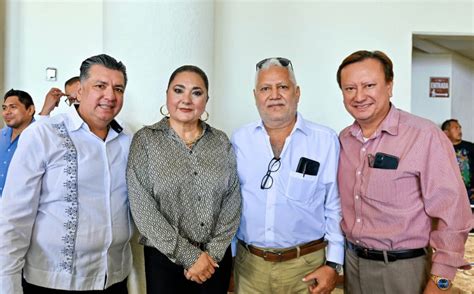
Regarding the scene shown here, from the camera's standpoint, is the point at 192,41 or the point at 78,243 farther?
the point at 192,41

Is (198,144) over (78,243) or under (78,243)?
over

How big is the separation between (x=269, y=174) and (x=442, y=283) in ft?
2.68

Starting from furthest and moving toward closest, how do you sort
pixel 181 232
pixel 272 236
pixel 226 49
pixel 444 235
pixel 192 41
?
1. pixel 226 49
2. pixel 192 41
3. pixel 272 236
4. pixel 181 232
5. pixel 444 235

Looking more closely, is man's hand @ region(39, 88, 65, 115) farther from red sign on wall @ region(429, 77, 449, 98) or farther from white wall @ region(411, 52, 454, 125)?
red sign on wall @ region(429, 77, 449, 98)

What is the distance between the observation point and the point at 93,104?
1.65 meters

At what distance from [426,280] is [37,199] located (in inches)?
62.9

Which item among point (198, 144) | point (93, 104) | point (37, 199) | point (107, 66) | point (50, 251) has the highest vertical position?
point (107, 66)

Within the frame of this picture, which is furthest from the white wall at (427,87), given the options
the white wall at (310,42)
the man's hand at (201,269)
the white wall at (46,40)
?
the man's hand at (201,269)

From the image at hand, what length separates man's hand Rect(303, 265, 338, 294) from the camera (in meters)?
1.79

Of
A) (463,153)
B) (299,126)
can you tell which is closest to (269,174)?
(299,126)

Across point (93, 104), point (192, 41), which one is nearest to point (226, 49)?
point (192, 41)

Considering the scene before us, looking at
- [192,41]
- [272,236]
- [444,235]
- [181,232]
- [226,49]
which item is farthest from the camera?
[226,49]

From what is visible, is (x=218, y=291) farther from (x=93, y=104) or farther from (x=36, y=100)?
(x=36, y=100)

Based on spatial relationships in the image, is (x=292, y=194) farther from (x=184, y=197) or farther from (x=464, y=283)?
(x=464, y=283)
